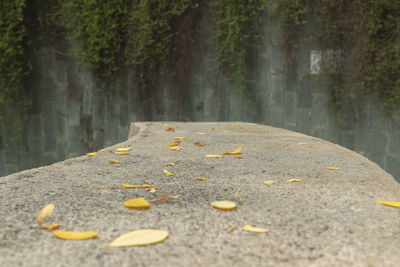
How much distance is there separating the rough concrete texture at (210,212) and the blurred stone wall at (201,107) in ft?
7.08

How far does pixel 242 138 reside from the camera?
1996 millimetres

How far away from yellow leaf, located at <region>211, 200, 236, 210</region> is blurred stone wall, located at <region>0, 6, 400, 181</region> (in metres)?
2.88

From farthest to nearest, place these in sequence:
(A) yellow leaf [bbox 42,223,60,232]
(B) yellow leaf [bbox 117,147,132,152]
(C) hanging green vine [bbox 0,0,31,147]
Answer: (C) hanging green vine [bbox 0,0,31,147] < (B) yellow leaf [bbox 117,147,132,152] < (A) yellow leaf [bbox 42,223,60,232]

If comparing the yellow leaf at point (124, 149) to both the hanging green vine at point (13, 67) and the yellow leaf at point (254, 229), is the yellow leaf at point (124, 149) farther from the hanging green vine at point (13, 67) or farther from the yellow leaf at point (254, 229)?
the hanging green vine at point (13, 67)

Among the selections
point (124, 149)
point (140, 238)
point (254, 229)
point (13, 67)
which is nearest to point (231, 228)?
point (254, 229)

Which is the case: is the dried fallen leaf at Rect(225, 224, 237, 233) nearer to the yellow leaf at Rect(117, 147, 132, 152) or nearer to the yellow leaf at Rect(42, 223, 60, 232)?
the yellow leaf at Rect(42, 223, 60, 232)

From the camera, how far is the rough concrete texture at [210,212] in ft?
1.94

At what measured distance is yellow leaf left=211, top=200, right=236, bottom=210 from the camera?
0.83 meters

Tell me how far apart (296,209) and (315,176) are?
360mm

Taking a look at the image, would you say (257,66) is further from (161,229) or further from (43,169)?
(161,229)

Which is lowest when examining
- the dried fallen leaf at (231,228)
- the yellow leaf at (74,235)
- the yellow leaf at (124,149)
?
the dried fallen leaf at (231,228)

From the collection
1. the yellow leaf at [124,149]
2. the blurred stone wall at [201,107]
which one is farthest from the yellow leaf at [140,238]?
the blurred stone wall at [201,107]

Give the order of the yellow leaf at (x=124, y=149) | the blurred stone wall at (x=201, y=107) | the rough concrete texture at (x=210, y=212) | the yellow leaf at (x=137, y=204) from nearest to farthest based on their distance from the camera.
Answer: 1. the rough concrete texture at (x=210, y=212)
2. the yellow leaf at (x=137, y=204)
3. the yellow leaf at (x=124, y=149)
4. the blurred stone wall at (x=201, y=107)

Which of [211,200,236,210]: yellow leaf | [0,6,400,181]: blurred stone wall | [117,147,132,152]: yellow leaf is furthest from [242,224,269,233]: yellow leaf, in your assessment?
[0,6,400,181]: blurred stone wall
